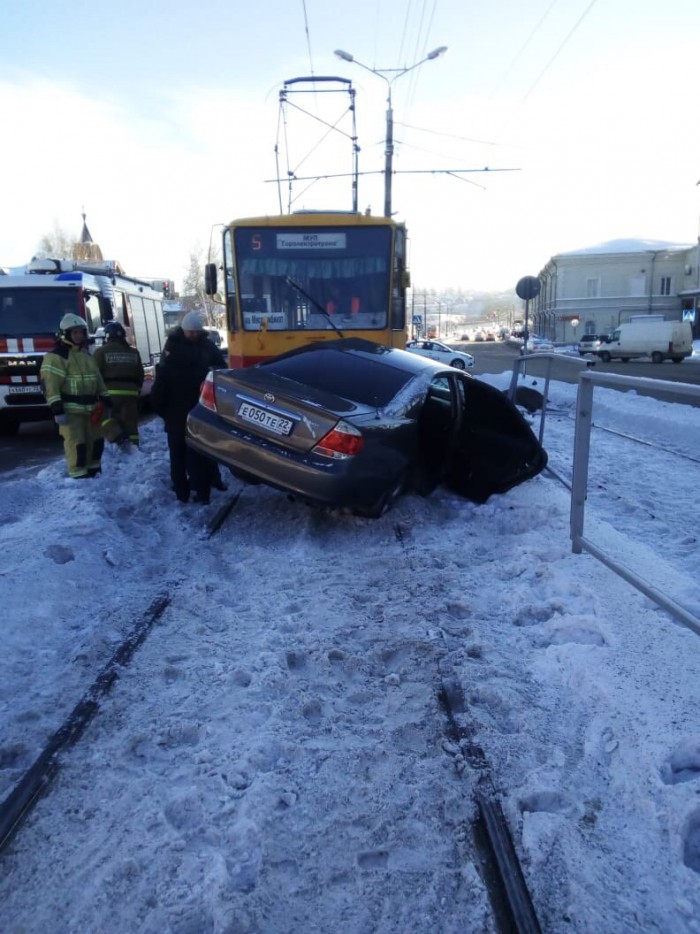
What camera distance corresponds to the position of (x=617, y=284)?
7281cm

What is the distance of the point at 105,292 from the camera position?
13750mm

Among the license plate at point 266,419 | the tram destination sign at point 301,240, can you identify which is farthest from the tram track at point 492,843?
the tram destination sign at point 301,240

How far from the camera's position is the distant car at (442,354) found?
3063 cm

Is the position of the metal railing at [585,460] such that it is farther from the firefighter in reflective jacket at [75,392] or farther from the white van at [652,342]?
the white van at [652,342]

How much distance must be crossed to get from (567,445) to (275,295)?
4.72 metres

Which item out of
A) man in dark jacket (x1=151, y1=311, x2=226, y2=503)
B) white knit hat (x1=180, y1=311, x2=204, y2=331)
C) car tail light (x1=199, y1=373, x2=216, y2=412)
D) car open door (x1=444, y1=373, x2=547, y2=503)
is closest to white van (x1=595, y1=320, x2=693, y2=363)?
car open door (x1=444, y1=373, x2=547, y2=503)

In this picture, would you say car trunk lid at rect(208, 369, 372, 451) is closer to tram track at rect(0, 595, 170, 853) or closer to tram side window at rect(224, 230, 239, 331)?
tram track at rect(0, 595, 170, 853)

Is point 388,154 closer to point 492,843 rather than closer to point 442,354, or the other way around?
point 442,354

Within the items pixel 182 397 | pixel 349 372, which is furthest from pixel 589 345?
pixel 182 397

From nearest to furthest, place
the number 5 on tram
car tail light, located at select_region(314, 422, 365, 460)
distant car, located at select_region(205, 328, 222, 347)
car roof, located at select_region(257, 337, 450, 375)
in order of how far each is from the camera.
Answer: car tail light, located at select_region(314, 422, 365, 460), car roof, located at select_region(257, 337, 450, 375), distant car, located at select_region(205, 328, 222, 347), the number 5 on tram

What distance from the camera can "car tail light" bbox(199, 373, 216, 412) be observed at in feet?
19.8

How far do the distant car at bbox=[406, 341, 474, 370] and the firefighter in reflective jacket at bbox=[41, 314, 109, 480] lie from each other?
73.0ft

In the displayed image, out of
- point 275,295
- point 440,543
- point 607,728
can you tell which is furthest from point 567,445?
point 607,728

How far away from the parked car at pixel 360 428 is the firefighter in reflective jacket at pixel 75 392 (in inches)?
73.4
